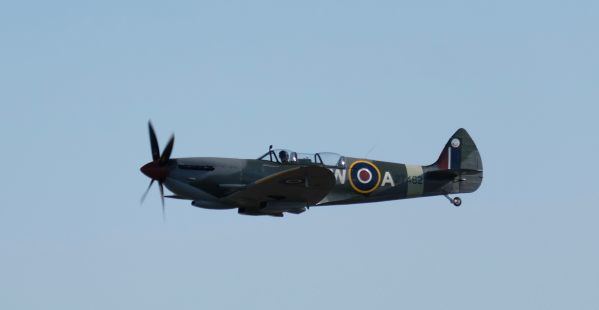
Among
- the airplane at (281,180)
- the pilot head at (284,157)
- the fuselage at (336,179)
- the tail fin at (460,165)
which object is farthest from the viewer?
the tail fin at (460,165)

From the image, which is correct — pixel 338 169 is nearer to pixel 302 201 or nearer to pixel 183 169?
pixel 302 201

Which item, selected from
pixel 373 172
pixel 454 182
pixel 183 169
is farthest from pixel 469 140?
pixel 183 169

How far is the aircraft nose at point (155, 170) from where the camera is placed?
96.6 ft

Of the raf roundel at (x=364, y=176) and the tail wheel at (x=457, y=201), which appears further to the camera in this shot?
the tail wheel at (x=457, y=201)

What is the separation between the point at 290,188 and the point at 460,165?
666cm

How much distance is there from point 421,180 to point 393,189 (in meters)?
0.91

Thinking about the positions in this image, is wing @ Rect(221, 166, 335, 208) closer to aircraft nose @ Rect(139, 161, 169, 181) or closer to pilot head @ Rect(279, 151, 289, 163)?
pilot head @ Rect(279, 151, 289, 163)

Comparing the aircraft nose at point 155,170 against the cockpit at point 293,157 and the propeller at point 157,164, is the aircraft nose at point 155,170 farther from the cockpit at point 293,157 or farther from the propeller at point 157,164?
the cockpit at point 293,157

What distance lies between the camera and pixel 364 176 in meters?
31.5

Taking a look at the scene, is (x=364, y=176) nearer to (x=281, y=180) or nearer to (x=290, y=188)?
(x=290, y=188)

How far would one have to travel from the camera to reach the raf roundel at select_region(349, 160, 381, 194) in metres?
31.4

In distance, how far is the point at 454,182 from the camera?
3306 centimetres

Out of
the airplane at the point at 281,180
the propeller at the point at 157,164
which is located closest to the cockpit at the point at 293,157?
the airplane at the point at 281,180

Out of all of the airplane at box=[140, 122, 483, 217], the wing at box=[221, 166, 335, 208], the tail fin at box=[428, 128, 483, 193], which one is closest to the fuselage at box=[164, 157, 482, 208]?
the airplane at box=[140, 122, 483, 217]
